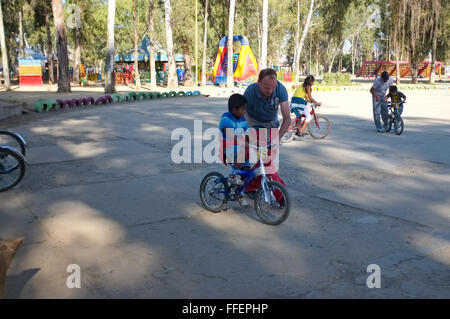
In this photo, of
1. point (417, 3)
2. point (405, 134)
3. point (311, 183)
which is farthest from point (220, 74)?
point (311, 183)

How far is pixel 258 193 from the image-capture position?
5285mm

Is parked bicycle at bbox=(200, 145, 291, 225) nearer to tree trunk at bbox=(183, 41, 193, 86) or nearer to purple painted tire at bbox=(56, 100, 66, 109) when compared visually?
purple painted tire at bbox=(56, 100, 66, 109)

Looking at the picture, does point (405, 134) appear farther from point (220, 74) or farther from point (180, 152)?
point (220, 74)

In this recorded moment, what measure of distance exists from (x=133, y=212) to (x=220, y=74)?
1513 inches

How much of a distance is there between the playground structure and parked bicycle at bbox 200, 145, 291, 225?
6445cm

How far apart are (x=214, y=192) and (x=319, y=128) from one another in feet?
20.8

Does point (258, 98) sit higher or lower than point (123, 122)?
higher

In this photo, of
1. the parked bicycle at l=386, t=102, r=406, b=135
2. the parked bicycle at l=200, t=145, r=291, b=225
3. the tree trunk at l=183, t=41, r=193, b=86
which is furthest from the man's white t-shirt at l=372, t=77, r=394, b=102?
the tree trunk at l=183, t=41, r=193, b=86

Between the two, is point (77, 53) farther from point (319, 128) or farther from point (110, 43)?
point (319, 128)

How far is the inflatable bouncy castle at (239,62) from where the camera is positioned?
135 ft

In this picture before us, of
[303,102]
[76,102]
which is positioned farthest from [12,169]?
[76,102]

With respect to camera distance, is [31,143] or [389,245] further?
[31,143]

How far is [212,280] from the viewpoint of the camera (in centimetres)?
389

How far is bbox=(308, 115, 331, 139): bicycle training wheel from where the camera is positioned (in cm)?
1144
